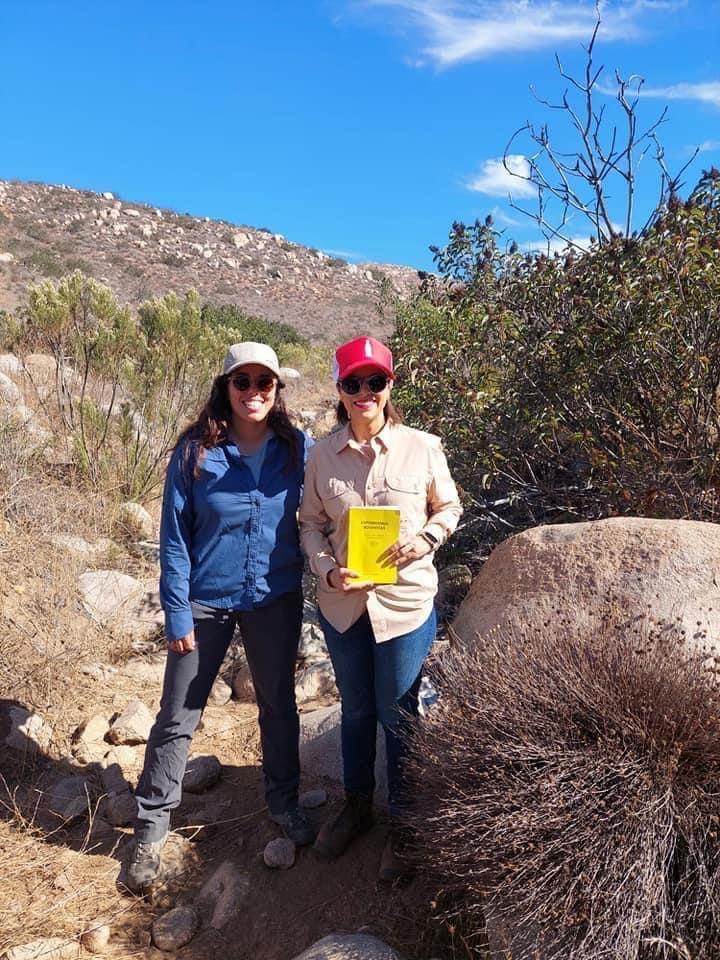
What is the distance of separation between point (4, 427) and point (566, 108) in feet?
15.6

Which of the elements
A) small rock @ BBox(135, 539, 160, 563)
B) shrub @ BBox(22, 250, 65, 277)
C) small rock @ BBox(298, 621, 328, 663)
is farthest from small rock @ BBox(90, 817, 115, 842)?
shrub @ BBox(22, 250, 65, 277)

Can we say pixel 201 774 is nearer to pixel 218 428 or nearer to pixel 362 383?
pixel 218 428

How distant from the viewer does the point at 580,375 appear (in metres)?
4.67

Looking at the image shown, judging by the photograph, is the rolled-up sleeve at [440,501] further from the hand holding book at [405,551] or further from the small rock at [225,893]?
the small rock at [225,893]

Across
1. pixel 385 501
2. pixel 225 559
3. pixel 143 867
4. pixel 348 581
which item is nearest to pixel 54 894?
pixel 143 867

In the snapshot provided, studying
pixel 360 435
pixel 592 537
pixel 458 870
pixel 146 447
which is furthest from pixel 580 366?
pixel 146 447

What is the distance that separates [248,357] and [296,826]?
6.25ft

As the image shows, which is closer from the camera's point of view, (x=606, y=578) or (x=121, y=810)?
(x=606, y=578)

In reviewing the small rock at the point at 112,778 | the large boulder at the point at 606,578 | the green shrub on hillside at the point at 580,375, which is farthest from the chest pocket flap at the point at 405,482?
the small rock at the point at 112,778

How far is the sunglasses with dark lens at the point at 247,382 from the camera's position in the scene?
2.98 m

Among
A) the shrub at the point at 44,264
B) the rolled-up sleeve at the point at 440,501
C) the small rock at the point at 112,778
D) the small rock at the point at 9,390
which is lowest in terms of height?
the small rock at the point at 112,778

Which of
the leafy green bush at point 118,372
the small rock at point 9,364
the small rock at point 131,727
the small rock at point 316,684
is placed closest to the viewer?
the small rock at point 131,727

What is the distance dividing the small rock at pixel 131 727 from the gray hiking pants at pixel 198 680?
40.2 inches

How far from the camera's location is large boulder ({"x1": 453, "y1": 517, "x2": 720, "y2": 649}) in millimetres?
2791
